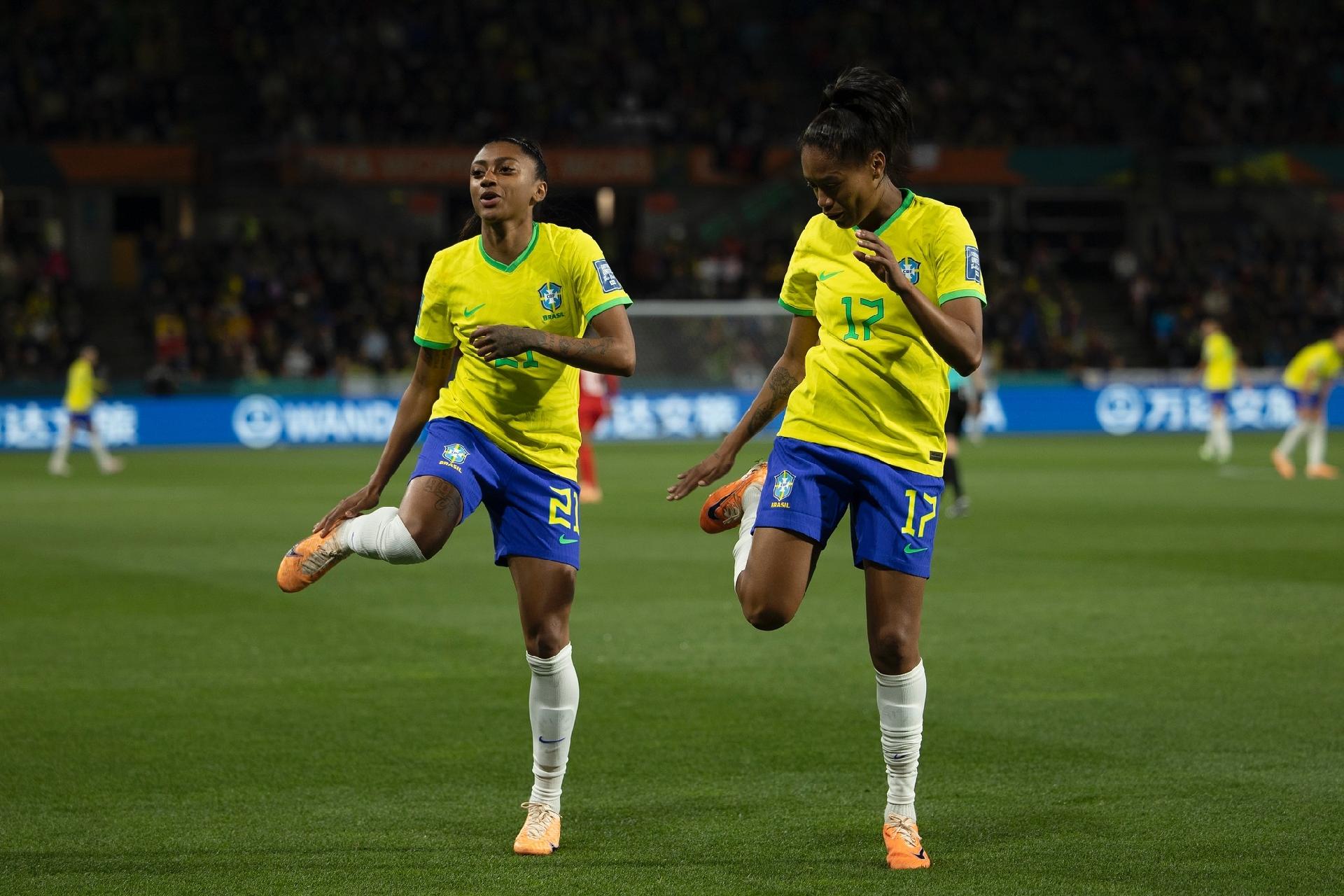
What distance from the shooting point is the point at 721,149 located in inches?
1468

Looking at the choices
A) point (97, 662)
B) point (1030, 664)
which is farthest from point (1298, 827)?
point (97, 662)

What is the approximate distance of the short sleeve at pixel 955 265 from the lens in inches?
189

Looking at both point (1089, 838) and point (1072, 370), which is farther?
point (1072, 370)

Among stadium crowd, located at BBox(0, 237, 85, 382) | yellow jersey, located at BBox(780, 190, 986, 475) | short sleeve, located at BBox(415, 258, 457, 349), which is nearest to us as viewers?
yellow jersey, located at BBox(780, 190, 986, 475)

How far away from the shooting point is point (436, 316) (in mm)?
5473

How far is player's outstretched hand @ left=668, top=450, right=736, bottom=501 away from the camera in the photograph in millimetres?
5371

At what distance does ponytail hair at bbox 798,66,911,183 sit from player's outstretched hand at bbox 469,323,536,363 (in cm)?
97

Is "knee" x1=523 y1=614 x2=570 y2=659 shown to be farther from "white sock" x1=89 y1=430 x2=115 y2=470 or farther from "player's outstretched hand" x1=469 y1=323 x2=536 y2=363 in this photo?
"white sock" x1=89 y1=430 x2=115 y2=470

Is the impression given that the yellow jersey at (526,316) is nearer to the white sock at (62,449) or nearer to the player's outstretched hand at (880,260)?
the player's outstretched hand at (880,260)

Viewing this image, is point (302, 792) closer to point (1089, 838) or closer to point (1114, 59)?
point (1089, 838)

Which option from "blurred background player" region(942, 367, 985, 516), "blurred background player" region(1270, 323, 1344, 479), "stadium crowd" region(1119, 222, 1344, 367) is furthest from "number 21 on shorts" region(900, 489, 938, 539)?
A: "stadium crowd" region(1119, 222, 1344, 367)

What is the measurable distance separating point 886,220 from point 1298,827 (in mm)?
2352

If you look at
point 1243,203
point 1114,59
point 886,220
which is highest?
point 1114,59

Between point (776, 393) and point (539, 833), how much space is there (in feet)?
5.05
